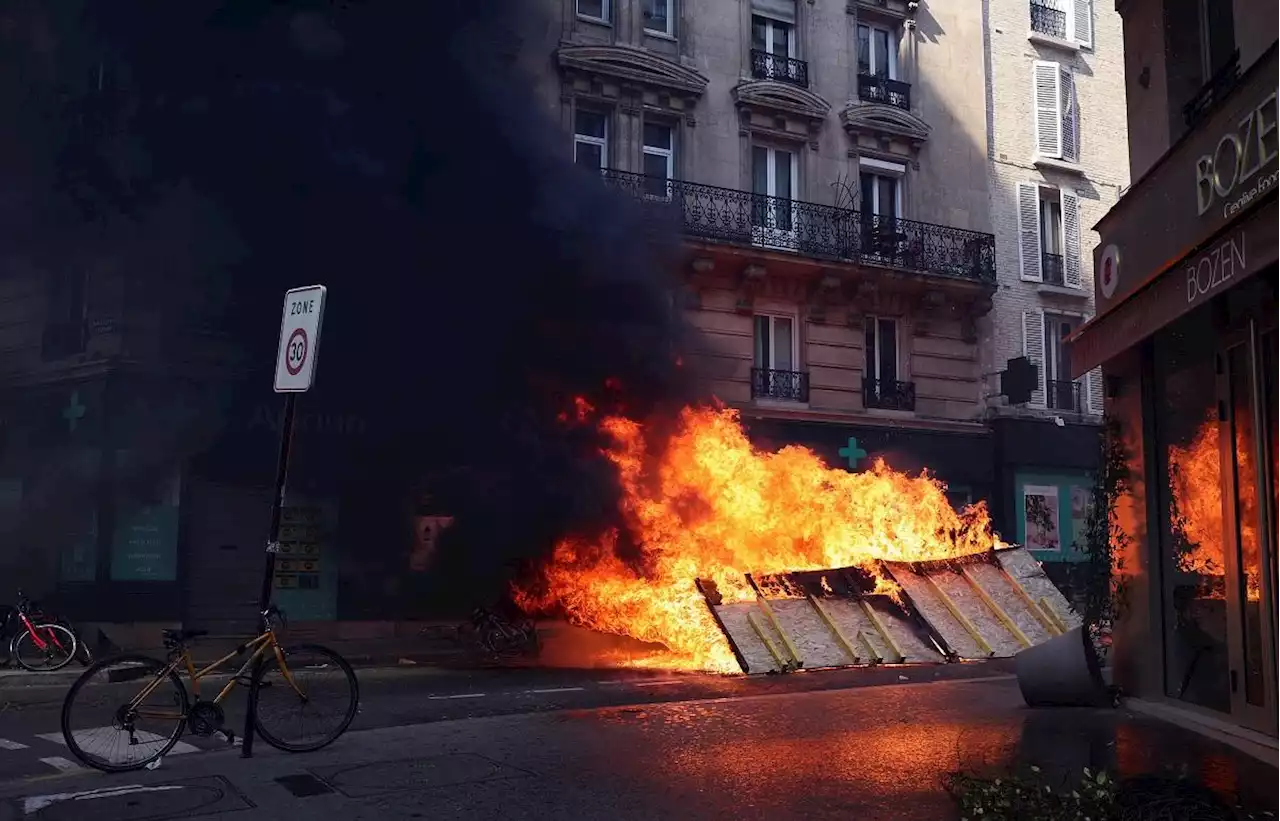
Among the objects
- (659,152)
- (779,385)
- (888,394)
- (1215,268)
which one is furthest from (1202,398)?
(888,394)

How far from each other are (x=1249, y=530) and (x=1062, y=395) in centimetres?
1656

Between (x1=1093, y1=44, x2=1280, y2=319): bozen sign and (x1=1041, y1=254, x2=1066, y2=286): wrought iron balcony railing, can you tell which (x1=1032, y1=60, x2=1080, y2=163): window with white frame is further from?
(x1=1093, y1=44, x2=1280, y2=319): bozen sign

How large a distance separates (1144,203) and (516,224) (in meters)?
8.44

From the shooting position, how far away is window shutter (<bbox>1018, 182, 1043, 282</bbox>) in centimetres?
2292

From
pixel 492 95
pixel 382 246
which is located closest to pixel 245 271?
pixel 382 246

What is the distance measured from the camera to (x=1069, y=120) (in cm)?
2381

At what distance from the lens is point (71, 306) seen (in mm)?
15023

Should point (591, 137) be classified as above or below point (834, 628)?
above

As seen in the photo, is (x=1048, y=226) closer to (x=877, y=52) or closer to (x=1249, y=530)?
(x=877, y=52)

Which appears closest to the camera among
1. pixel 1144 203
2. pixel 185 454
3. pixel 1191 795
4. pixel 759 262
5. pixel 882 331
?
pixel 1191 795

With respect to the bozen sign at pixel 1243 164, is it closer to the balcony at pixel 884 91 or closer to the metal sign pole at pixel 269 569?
the metal sign pole at pixel 269 569

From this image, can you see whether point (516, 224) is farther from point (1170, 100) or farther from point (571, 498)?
point (1170, 100)

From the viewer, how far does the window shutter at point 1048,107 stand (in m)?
23.4

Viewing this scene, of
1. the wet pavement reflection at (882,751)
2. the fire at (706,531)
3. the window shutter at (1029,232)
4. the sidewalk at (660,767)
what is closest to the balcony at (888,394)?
the window shutter at (1029,232)
